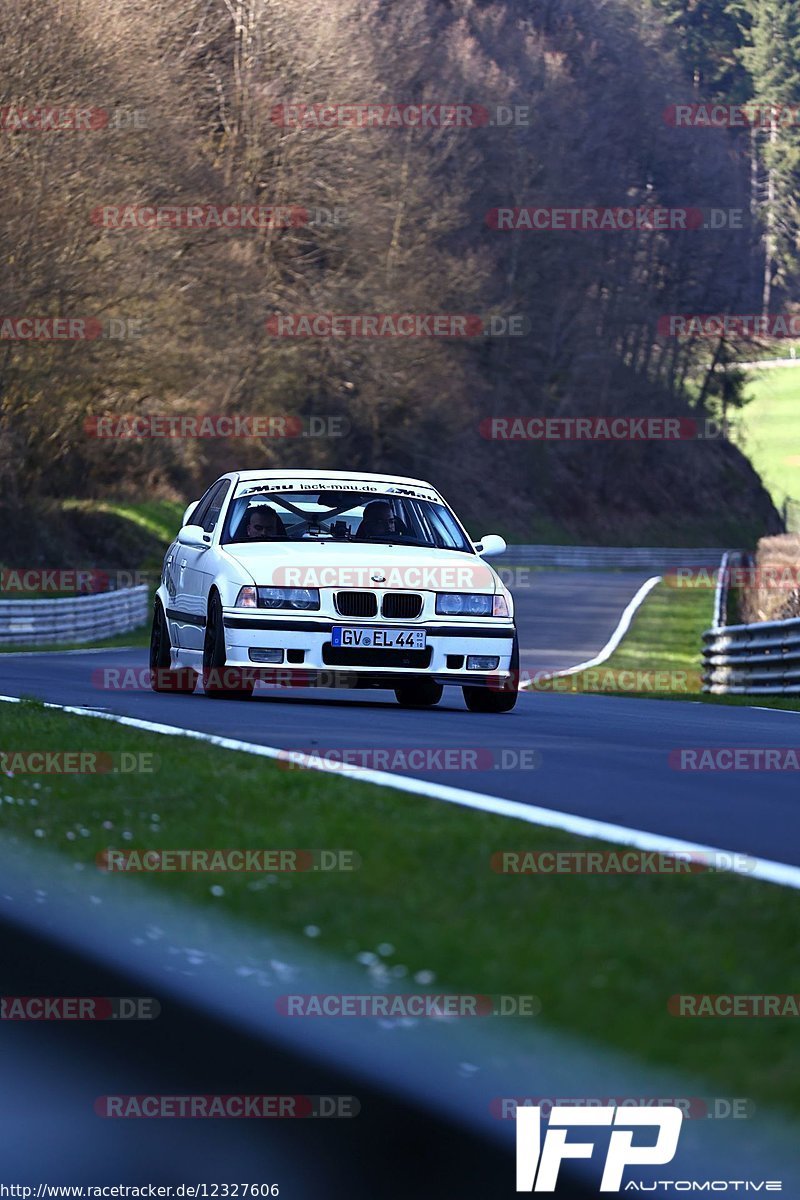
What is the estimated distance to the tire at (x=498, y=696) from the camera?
45.5 ft

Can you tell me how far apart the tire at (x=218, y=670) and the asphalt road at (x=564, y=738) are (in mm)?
171

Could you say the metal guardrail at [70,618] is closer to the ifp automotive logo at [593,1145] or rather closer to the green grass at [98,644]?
the green grass at [98,644]

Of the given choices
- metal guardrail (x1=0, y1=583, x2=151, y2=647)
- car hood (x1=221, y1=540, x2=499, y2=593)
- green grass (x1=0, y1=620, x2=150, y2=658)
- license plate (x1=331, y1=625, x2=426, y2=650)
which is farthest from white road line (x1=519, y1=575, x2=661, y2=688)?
license plate (x1=331, y1=625, x2=426, y2=650)

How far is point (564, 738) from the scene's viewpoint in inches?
418

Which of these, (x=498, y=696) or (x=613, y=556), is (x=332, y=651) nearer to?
(x=498, y=696)

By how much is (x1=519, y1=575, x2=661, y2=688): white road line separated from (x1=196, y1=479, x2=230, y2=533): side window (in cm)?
967

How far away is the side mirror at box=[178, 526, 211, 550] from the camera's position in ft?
47.2

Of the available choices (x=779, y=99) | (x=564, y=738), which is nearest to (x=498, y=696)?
(x=564, y=738)

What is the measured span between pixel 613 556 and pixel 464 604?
70.3 metres

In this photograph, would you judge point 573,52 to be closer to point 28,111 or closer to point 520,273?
point 520,273

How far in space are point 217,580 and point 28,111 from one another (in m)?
30.1

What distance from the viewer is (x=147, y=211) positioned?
45469mm

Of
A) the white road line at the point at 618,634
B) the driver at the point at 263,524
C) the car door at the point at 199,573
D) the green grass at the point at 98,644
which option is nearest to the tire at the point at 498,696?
the driver at the point at 263,524

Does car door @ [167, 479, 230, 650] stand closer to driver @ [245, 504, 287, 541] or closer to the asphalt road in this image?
driver @ [245, 504, 287, 541]
